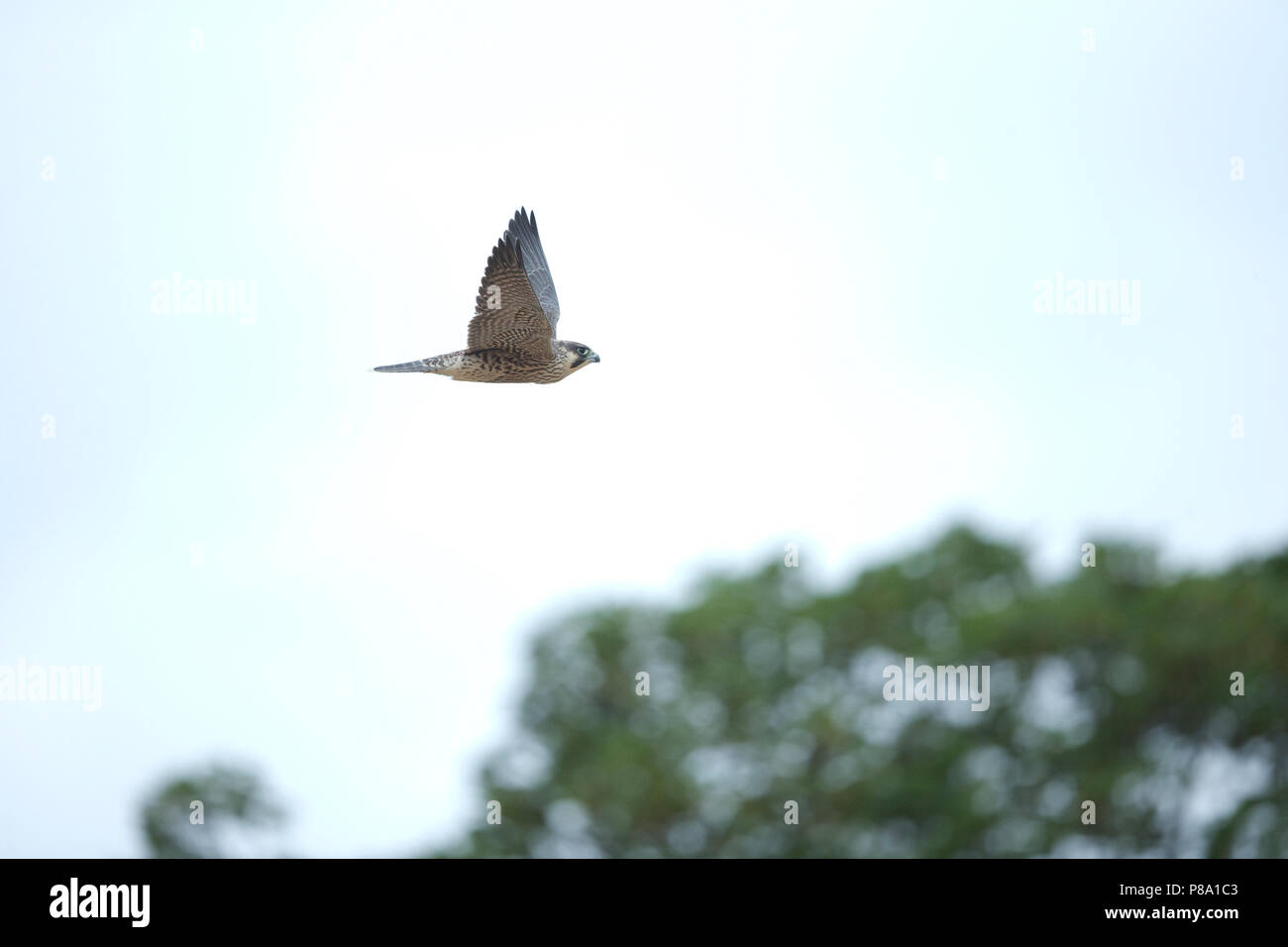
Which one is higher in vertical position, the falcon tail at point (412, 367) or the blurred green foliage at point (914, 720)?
the falcon tail at point (412, 367)

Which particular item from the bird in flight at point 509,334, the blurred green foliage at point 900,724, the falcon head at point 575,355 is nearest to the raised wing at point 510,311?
the bird in flight at point 509,334

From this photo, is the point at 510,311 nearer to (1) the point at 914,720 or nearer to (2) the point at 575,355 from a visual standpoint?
(2) the point at 575,355

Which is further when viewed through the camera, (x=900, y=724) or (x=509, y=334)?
(x=900, y=724)

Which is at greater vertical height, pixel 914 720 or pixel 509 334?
pixel 509 334

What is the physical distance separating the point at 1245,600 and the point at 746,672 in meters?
11.5

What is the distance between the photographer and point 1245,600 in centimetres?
3459

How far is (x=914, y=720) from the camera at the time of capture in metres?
32.7

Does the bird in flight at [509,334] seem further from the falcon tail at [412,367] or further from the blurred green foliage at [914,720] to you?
the blurred green foliage at [914,720]

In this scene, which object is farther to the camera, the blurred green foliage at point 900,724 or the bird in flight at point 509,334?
the blurred green foliage at point 900,724

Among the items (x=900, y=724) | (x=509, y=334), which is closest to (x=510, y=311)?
(x=509, y=334)

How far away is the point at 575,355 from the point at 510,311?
710 millimetres

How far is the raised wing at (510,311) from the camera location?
1127cm
